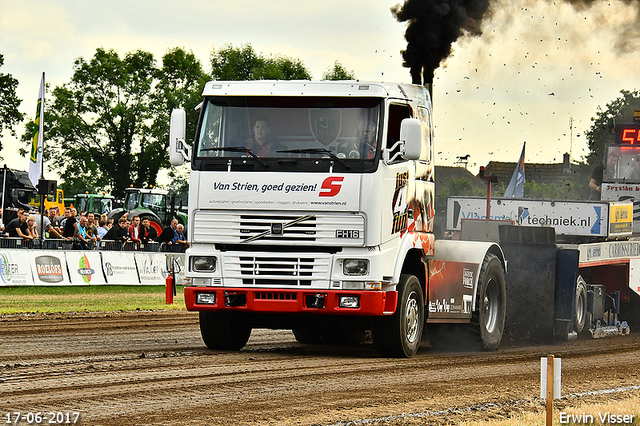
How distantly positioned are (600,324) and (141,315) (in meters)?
8.36

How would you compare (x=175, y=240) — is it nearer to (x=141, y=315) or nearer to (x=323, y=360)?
(x=141, y=315)

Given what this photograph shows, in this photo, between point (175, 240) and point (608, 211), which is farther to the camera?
point (175, 240)

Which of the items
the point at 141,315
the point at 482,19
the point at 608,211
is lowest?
the point at 141,315

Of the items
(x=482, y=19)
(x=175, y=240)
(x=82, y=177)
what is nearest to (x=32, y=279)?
(x=175, y=240)

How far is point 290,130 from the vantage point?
11469 millimetres

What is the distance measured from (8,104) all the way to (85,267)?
47.8m

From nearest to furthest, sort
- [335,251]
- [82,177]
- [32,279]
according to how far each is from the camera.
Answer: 1. [335,251]
2. [32,279]
3. [82,177]

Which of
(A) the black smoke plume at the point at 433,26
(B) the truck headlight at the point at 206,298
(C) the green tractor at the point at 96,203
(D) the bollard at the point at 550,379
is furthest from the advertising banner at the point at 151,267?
(C) the green tractor at the point at 96,203

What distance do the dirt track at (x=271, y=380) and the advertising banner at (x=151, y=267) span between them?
11489 millimetres

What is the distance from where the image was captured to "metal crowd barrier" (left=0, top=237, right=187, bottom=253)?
75.5 feet

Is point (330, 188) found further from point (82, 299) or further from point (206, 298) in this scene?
point (82, 299)

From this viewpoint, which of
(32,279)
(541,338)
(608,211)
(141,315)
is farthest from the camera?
(32,279)

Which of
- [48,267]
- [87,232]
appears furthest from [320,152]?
[87,232]

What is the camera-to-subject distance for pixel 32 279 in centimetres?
2342
